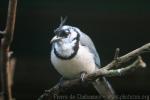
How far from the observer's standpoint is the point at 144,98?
3.08 metres

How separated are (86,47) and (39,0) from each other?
1.77ft

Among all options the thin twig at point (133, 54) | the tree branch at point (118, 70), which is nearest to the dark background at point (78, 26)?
the tree branch at point (118, 70)

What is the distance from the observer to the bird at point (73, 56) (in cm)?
212

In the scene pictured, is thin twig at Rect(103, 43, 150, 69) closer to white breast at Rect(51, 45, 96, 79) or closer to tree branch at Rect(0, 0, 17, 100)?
tree branch at Rect(0, 0, 17, 100)

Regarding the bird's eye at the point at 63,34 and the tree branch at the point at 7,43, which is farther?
the bird's eye at the point at 63,34

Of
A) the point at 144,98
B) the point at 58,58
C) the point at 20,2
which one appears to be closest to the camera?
the point at 58,58

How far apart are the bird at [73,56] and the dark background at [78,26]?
49 cm

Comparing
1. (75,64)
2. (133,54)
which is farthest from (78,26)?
(133,54)

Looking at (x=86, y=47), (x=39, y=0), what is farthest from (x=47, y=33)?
(x=86, y=47)

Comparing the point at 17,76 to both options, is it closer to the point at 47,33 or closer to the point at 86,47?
the point at 47,33

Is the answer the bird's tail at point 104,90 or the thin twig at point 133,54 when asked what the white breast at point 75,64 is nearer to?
the bird's tail at point 104,90

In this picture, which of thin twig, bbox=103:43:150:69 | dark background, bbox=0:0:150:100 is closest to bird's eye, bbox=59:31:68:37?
thin twig, bbox=103:43:150:69

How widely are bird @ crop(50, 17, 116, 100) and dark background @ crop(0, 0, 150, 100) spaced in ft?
1.59

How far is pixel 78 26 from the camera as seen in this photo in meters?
2.82
